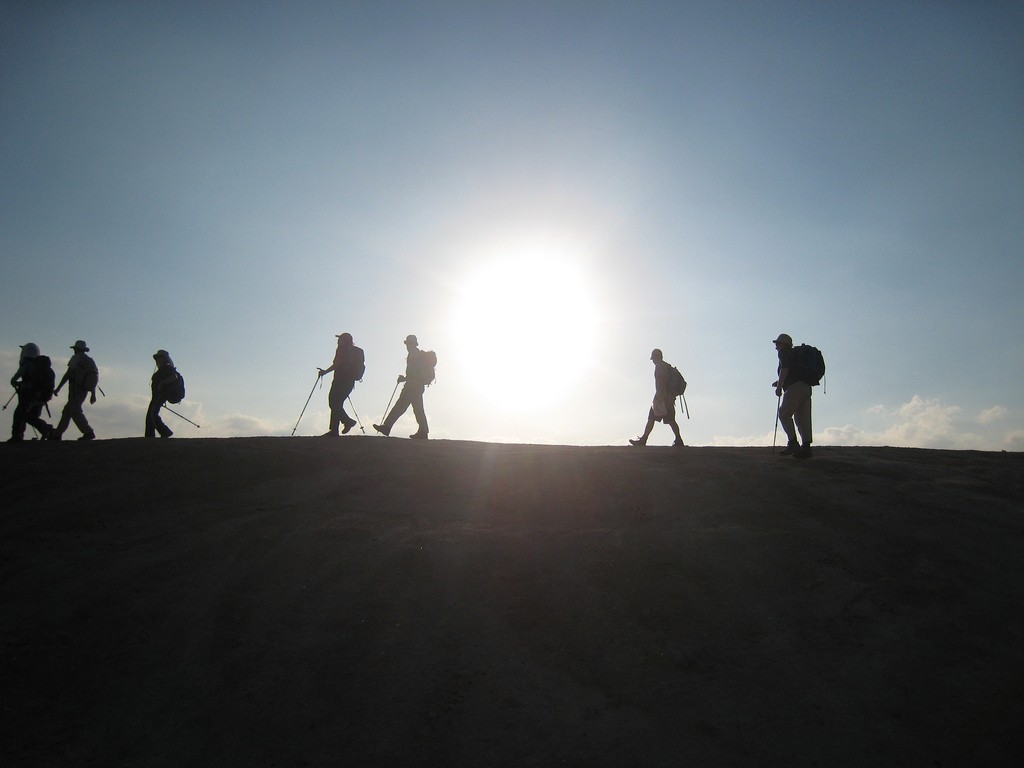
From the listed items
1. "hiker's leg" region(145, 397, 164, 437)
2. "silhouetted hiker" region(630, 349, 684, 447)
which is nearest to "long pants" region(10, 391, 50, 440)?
"hiker's leg" region(145, 397, 164, 437)

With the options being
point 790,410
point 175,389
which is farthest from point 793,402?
point 175,389

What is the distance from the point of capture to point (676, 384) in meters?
15.0

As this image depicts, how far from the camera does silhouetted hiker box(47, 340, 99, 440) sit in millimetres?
14094

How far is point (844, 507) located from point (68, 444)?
39.5ft

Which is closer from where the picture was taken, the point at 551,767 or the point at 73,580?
the point at 551,767

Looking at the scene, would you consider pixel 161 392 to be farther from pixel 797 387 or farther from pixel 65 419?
pixel 797 387

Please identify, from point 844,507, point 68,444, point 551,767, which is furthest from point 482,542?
point 68,444

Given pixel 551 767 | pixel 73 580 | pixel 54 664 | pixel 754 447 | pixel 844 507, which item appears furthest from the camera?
pixel 754 447

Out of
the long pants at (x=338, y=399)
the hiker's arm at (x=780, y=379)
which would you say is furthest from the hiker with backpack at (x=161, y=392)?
the hiker's arm at (x=780, y=379)

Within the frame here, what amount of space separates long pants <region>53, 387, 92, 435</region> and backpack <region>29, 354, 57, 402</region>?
0.39 meters

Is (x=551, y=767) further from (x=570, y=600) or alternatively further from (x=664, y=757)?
Result: (x=570, y=600)

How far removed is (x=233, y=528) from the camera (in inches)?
315

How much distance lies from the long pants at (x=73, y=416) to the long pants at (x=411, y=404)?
588 centimetres

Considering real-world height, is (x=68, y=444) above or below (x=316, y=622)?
above
